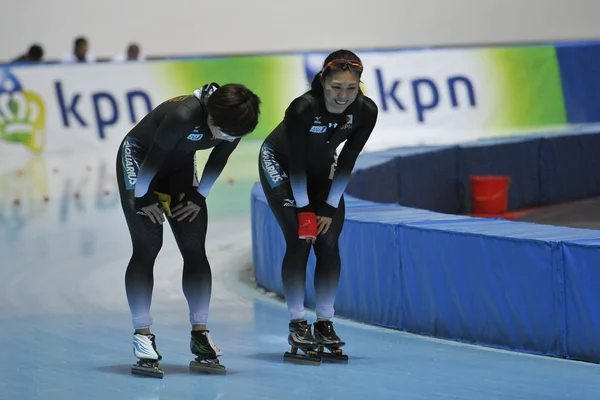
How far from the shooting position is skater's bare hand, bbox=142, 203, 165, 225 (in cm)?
507

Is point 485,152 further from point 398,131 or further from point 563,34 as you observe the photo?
point 563,34

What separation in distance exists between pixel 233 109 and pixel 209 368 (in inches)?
47.8

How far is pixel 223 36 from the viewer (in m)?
19.7

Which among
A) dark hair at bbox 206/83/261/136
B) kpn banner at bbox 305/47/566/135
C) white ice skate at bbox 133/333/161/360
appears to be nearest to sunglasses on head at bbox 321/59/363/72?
dark hair at bbox 206/83/261/136

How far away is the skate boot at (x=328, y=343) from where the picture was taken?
18.0 ft

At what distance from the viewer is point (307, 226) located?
5324 mm

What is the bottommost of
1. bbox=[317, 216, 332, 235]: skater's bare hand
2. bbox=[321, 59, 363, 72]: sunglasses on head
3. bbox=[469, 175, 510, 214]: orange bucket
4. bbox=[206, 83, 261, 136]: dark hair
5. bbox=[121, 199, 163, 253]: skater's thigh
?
bbox=[469, 175, 510, 214]: orange bucket

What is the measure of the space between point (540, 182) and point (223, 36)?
946 centimetres

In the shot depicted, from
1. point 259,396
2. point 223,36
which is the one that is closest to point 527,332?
point 259,396

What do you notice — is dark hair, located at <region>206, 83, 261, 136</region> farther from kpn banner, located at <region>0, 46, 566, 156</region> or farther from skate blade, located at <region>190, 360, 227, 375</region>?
kpn banner, located at <region>0, 46, 566, 156</region>

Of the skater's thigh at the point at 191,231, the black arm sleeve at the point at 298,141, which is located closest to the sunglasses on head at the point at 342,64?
the black arm sleeve at the point at 298,141

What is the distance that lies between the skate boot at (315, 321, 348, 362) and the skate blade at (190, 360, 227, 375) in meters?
0.50

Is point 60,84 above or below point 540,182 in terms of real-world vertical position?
above

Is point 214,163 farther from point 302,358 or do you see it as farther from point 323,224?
point 302,358
